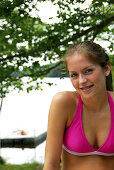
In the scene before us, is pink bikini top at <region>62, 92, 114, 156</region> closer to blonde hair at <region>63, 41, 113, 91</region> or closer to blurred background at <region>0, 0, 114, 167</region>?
blonde hair at <region>63, 41, 113, 91</region>

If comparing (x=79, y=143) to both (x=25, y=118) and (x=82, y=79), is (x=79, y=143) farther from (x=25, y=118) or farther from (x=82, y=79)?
(x=25, y=118)

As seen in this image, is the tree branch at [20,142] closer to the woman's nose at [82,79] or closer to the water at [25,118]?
the water at [25,118]

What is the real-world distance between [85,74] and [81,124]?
381 millimetres

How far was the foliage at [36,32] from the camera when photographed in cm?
417

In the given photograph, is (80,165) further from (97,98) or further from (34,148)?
(34,148)

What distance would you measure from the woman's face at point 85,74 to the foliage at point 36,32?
2.29 meters

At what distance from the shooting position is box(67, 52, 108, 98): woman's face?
69.2 inches

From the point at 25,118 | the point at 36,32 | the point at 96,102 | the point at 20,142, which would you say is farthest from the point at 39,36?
the point at 25,118

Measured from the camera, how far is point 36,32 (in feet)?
15.3

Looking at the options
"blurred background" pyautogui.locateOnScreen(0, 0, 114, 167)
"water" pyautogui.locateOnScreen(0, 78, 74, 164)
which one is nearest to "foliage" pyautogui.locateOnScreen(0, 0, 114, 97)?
"blurred background" pyautogui.locateOnScreen(0, 0, 114, 167)

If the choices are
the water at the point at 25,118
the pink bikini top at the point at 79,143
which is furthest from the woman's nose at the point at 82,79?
the water at the point at 25,118

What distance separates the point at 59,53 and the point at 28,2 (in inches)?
A: 40.0

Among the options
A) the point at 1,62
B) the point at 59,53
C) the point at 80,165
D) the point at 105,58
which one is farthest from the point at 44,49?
the point at 80,165

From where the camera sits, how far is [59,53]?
14.4ft
